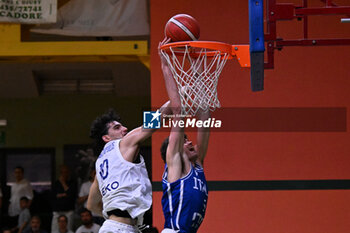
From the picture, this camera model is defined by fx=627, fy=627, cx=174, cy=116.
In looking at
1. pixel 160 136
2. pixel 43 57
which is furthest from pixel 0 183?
pixel 160 136

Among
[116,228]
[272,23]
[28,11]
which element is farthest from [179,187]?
[28,11]

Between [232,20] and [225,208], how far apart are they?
2.40 m

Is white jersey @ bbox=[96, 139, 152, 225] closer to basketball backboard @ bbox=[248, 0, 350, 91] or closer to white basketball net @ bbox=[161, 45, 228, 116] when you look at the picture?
white basketball net @ bbox=[161, 45, 228, 116]

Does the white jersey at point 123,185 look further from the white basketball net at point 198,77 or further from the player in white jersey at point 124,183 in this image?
the white basketball net at point 198,77

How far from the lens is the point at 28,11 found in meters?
8.15

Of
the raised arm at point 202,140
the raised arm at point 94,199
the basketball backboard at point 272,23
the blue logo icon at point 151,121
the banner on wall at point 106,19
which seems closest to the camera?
the basketball backboard at point 272,23

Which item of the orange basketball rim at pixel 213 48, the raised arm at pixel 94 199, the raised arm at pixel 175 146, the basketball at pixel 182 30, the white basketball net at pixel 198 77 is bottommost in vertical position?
the raised arm at pixel 94 199

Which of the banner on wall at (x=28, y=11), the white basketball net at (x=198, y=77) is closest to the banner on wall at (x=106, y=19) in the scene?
the banner on wall at (x=28, y=11)

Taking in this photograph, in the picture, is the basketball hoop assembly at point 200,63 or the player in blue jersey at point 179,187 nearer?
the player in blue jersey at point 179,187

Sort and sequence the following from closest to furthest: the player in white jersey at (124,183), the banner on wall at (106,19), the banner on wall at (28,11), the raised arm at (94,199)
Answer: the player in white jersey at (124,183) → the raised arm at (94,199) → the banner on wall at (28,11) → the banner on wall at (106,19)

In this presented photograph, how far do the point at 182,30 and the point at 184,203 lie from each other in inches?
59.0

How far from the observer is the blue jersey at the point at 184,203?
5.18 m

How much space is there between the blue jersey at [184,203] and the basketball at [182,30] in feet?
3.91

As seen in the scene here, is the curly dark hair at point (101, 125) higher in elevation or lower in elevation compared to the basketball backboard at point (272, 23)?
lower
